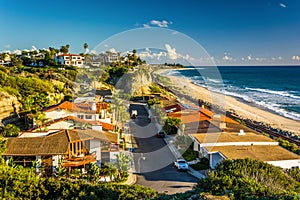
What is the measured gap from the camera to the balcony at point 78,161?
17156 millimetres

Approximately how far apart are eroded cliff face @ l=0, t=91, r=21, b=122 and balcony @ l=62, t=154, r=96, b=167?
16949 millimetres

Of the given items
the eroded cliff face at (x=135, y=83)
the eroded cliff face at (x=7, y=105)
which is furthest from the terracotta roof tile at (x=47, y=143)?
the eroded cliff face at (x=135, y=83)

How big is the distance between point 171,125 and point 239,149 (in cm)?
910

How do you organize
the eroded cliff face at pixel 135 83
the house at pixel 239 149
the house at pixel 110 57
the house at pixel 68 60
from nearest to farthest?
the house at pixel 239 149
the eroded cliff face at pixel 135 83
the house at pixel 68 60
the house at pixel 110 57

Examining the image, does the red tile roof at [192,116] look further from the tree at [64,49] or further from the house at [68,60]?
the tree at [64,49]

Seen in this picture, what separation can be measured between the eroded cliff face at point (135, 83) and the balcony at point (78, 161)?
40.2 metres

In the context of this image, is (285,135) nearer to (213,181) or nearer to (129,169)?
Result: (129,169)

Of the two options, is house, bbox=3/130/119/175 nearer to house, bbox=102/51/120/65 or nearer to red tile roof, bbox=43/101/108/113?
red tile roof, bbox=43/101/108/113

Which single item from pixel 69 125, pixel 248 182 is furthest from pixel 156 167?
pixel 248 182

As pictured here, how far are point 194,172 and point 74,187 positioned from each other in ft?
35.1

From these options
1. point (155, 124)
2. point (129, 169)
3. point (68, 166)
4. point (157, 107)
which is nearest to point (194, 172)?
point (129, 169)

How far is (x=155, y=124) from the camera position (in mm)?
32969

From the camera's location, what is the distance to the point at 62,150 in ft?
56.9

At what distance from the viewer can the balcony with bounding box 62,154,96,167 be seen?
56.3ft
